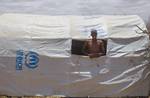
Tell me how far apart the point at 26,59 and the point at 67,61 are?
1.00m

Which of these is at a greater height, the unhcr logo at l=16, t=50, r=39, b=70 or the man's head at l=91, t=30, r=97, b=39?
the man's head at l=91, t=30, r=97, b=39

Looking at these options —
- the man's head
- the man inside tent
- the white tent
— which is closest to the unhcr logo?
the white tent

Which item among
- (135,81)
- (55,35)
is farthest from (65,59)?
(135,81)

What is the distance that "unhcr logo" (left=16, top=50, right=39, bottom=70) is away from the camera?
18.0m

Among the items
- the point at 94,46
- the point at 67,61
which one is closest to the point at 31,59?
the point at 67,61

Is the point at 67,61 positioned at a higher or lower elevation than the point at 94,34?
lower

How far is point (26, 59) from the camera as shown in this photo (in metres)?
17.9

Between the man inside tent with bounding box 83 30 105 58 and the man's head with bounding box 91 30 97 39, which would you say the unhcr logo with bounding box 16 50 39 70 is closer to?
the man inside tent with bounding box 83 30 105 58

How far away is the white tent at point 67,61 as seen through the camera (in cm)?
1800

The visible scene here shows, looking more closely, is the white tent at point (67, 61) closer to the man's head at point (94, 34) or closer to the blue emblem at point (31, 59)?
the blue emblem at point (31, 59)

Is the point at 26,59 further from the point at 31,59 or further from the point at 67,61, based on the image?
the point at 67,61

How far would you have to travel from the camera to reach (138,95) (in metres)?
18.4

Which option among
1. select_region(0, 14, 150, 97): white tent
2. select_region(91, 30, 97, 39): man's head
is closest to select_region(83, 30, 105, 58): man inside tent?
select_region(91, 30, 97, 39): man's head

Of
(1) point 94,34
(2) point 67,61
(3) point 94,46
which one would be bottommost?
(2) point 67,61
